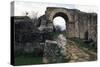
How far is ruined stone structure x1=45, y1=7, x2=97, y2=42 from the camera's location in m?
3.42

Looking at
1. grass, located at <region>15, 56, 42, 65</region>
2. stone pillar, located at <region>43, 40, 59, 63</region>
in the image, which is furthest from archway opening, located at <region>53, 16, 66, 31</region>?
grass, located at <region>15, 56, 42, 65</region>

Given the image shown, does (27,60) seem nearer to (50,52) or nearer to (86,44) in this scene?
(50,52)

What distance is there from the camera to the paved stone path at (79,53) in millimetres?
3527

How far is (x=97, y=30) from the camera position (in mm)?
3742

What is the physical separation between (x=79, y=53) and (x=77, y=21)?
454mm

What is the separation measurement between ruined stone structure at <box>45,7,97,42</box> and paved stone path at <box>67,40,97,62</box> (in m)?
0.15

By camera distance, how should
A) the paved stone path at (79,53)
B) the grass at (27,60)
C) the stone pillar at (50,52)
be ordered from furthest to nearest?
the paved stone path at (79,53) < the stone pillar at (50,52) < the grass at (27,60)

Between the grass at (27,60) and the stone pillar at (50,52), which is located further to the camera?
the stone pillar at (50,52)

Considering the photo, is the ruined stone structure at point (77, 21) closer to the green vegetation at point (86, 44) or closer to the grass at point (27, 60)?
the green vegetation at point (86, 44)

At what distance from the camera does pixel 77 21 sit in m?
3.58

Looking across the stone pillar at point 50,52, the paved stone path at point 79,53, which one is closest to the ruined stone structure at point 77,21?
the paved stone path at point 79,53

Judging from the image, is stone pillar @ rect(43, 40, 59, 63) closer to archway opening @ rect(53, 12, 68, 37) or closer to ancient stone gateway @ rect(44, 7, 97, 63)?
ancient stone gateway @ rect(44, 7, 97, 63)

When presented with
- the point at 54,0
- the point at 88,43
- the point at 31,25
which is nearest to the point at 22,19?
the point at 31,25

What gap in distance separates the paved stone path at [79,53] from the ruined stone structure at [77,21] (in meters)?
0.15
